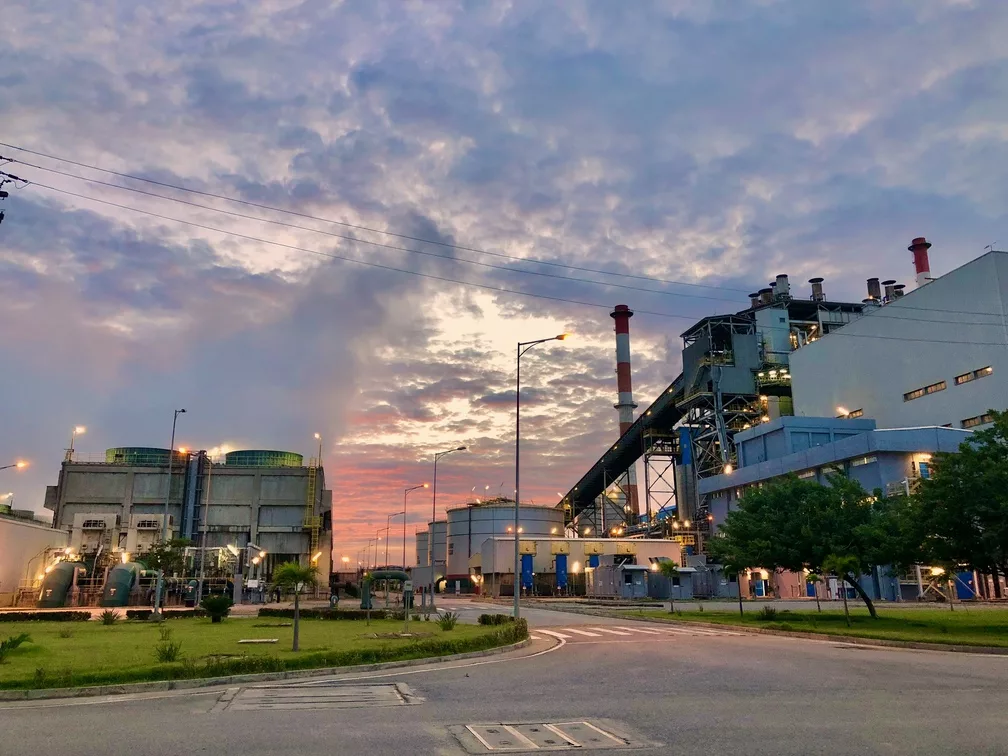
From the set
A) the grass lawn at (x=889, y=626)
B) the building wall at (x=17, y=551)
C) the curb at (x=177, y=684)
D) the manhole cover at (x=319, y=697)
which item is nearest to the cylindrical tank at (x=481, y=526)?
the building wall at (x=17, y=551)

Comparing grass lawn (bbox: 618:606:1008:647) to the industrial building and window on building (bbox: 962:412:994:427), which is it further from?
the industrial building

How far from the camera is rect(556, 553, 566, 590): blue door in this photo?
7988cm

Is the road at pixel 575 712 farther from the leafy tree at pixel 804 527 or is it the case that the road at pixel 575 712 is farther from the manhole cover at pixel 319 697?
the leafy tree at pixel 804 527

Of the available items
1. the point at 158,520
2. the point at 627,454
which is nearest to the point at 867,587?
the point at 627,454

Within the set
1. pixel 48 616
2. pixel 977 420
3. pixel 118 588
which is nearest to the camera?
pixel 48 616

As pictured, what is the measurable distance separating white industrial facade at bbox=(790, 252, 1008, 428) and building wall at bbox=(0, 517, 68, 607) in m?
81.9

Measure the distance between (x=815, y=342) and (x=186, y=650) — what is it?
8233 centimetres

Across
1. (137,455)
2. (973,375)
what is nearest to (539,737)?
(973,375)

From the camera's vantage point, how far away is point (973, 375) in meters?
66.2

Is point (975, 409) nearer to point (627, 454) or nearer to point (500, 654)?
point (627, 454)

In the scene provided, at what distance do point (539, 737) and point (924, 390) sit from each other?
2923 inches

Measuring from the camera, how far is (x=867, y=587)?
64.2 metres

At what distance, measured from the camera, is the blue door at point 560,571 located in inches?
3145

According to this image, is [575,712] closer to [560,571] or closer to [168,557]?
[168,557]
